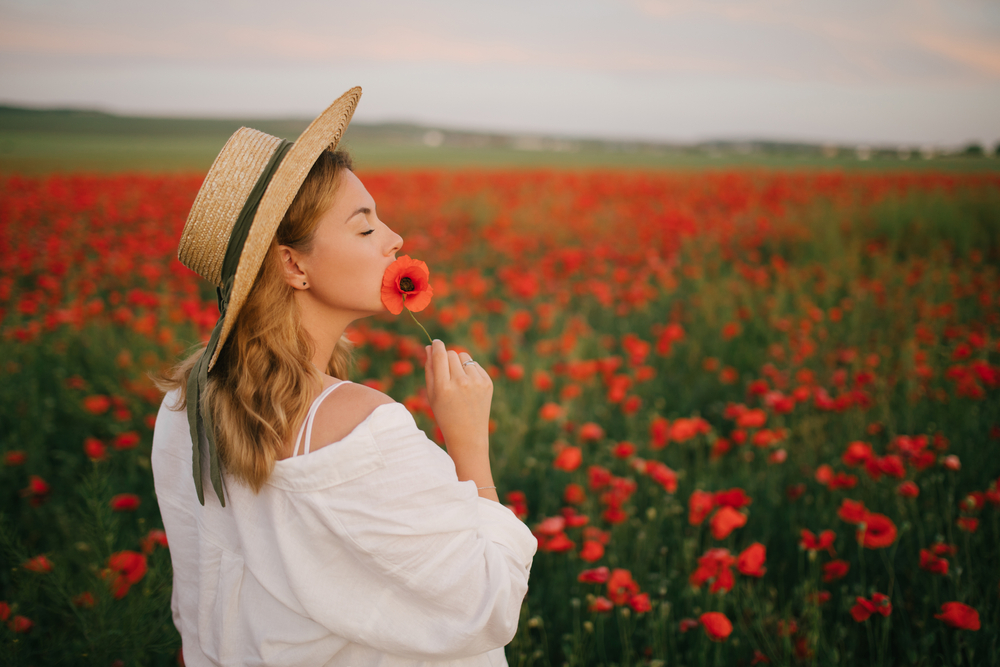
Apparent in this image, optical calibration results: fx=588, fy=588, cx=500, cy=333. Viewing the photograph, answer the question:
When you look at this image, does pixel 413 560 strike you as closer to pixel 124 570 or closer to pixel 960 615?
pixel 124 570

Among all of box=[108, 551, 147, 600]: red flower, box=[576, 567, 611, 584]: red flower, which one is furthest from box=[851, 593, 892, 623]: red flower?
box=[108, 551, 147, 600]: red flower

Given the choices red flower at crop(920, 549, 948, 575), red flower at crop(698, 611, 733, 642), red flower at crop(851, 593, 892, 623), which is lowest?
red flower at crop(698, 611, 733, 642)

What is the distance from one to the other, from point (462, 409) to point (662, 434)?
4.91 feet

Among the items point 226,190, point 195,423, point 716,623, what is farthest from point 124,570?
point 716,623

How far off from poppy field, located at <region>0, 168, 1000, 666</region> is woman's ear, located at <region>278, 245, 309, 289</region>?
0.92m

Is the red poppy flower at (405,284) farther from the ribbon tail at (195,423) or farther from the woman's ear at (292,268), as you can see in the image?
the ribbon tail at (195,423)

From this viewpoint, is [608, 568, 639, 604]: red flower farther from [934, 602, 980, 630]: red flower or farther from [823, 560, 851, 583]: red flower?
[934, 602, 980, 630]: red flower

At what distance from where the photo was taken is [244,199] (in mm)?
1117

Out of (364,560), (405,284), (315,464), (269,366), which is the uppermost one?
(405,284)

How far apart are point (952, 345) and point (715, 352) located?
1444 millimetres

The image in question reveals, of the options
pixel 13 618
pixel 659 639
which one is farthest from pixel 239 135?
pixel 659 639

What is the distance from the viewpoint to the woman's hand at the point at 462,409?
123 centimetres

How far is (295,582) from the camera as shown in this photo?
1033 millimetres

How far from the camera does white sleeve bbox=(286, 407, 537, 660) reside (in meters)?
0.98
